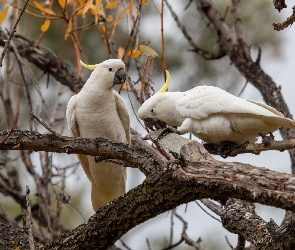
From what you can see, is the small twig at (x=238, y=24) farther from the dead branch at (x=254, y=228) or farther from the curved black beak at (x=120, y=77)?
the dead branch at (x=254, y=228)

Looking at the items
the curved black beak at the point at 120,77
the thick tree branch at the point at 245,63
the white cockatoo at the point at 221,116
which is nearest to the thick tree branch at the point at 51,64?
the curved black beak at the point at 120,77

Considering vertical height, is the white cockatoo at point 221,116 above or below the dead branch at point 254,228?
above

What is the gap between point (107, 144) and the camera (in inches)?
82.2

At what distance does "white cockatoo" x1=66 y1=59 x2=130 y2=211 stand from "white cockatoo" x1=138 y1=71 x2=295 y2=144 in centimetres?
45

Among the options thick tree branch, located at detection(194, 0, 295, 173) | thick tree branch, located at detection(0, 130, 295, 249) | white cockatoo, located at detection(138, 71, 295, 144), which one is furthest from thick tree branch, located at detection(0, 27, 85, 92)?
thick tree branch, located at detection(0, 130, 295, 249)

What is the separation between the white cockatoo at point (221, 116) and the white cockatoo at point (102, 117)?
1.47ft

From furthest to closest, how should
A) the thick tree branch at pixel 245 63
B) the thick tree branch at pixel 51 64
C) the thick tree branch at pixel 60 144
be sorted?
1. the thick tree branch at pixel 51 64
2. the thick tree branch at pixel 245 63
3. the thick tree branch at pixel 60 144

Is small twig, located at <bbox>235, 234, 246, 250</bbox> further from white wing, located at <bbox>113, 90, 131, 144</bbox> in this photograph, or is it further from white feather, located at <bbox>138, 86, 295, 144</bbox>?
white wing, located at <bbox>113, 90, 131, 144</bbox>

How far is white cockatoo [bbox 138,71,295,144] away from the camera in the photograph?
2.42 meters

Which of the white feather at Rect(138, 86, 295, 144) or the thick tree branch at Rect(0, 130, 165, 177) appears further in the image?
the white feather at Rect(138, 86, 295, 144)

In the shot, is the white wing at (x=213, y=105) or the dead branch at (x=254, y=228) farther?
the white wing at (x=213, y=105)

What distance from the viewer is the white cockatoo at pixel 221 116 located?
7.93 ft

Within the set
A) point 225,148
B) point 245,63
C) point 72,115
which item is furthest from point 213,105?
point 245,63

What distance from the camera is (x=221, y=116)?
2.55m
